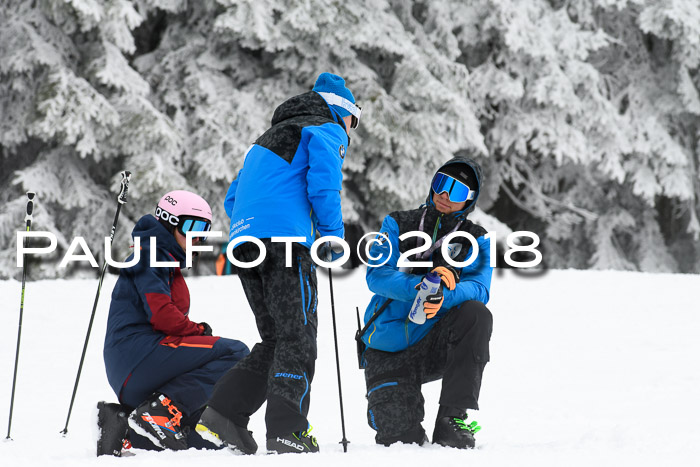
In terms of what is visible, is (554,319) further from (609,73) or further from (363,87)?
(609,73)

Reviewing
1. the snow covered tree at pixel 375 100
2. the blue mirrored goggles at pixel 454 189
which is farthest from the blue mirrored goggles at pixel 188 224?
the snow covered tree at pixel 375 100

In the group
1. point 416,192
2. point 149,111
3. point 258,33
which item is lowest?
point 416,192

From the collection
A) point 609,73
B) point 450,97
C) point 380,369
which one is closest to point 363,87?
point 450,97

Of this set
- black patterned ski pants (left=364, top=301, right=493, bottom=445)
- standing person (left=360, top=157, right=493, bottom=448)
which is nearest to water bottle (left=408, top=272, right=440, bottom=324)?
standing person (left=360, top=157, right=493, bottom=448)

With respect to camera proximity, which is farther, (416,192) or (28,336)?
(416,192)

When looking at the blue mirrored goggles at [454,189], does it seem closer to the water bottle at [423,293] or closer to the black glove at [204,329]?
the water bottle at [423,293]

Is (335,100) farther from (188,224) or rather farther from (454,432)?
(454,432)

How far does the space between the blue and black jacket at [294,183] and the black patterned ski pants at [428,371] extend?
63 cm

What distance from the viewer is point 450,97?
35.2ft

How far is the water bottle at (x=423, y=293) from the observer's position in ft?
10.8

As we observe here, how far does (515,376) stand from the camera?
5797 mm

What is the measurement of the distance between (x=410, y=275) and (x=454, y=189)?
43cm

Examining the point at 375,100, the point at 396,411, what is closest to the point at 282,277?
the point at 396,411

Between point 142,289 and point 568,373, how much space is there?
3.55 metres
